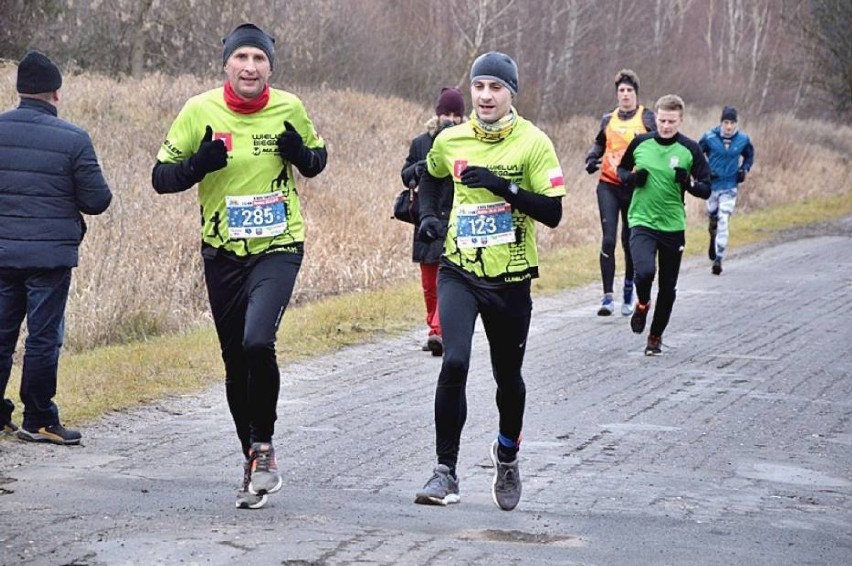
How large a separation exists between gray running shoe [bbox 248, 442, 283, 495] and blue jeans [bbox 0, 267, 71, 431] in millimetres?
2128

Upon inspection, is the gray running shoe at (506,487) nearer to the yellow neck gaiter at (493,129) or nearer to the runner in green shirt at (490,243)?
the runner in green shirt at (490,243)

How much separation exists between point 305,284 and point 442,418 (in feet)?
32.6

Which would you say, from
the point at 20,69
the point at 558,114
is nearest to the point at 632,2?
the point at 558,114

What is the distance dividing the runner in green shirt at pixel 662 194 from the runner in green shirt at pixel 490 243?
537 centimetres

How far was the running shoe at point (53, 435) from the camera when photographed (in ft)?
27.1

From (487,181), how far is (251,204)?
108 centimetres

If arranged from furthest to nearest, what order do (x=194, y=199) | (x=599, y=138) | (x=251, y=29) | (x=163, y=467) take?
(x=194, y=199) < (x=599, y=138) < (x=163, y=467) < (x=251, y=29)

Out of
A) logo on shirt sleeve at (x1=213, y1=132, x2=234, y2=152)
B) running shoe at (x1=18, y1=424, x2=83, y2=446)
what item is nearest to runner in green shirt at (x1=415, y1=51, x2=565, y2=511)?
logo on shirt sleeve at (x1=213, y1=132, x2=234, y2=152)

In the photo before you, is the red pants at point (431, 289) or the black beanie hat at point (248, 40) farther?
the red pants at point (431, 289)

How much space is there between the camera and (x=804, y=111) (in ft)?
208

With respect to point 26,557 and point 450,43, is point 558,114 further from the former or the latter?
point 26,557

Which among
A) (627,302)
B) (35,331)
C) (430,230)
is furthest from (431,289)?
(430,230)

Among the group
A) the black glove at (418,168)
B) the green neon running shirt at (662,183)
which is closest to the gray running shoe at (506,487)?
the black glove at (418,168)

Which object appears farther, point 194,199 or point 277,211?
point 194,199
